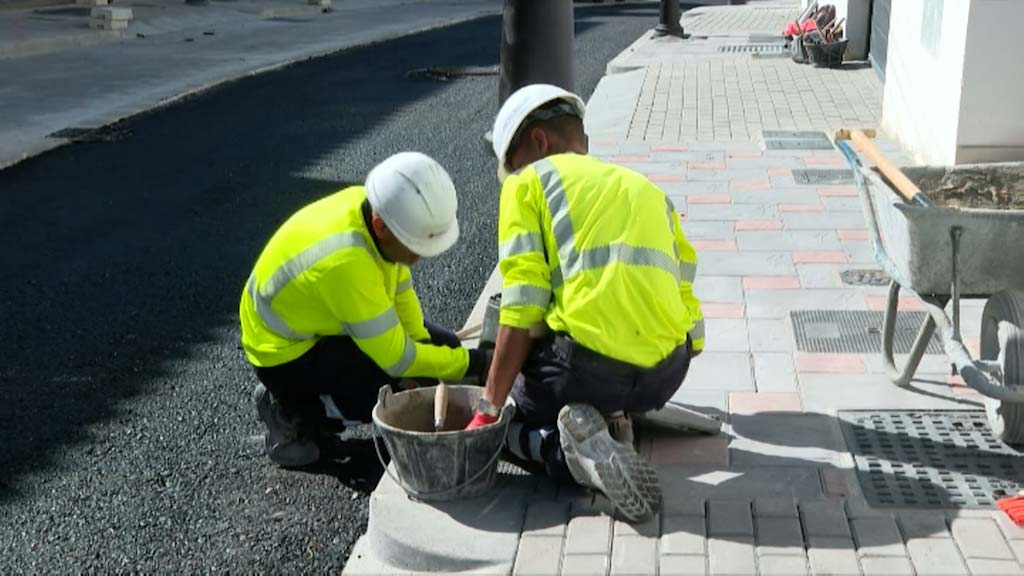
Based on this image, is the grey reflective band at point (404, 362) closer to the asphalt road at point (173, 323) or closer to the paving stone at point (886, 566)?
the asphalt road at point (173, 323)

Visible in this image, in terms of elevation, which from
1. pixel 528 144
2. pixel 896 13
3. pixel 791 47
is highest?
pixel 528 144

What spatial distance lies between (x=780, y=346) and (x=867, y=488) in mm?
1487

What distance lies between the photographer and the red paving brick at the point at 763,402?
4.89 m

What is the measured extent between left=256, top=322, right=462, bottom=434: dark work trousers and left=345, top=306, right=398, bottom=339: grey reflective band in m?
0.27

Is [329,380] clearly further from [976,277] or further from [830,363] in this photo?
[976,277]

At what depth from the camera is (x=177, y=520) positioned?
4.41m

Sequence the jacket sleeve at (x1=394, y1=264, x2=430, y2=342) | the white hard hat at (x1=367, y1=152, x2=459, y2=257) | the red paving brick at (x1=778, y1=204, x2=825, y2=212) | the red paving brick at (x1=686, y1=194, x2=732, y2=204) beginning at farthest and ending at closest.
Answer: the red paving brick at (x1=686, y1=194, x2=732, y2=204)
the red paving brick at (x1=778, y1=204, x2=825, y2=212)
the jacket sleeve at (x1=394, y1=264, x2=430, y2=342)
the white hard hat at (x1=367, y1=152, x2=459, y2=257)

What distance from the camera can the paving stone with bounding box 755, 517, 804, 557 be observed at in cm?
375

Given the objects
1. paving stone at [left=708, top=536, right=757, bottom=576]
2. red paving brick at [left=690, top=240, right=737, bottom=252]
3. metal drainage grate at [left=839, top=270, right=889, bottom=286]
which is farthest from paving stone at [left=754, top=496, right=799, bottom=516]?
red paving brick at [left=690, top=240, right=737, bottom=252]

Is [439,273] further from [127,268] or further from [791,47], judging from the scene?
[791,47]

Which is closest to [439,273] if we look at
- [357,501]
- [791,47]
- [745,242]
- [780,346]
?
[745,242]

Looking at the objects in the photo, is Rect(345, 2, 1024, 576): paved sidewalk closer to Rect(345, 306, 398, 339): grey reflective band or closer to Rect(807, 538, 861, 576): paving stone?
Rect(807, 538, 861, 576): paving stone

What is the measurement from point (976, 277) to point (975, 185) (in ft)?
2.58

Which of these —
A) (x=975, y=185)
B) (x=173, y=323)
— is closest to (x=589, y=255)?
(x=975, y=185)
